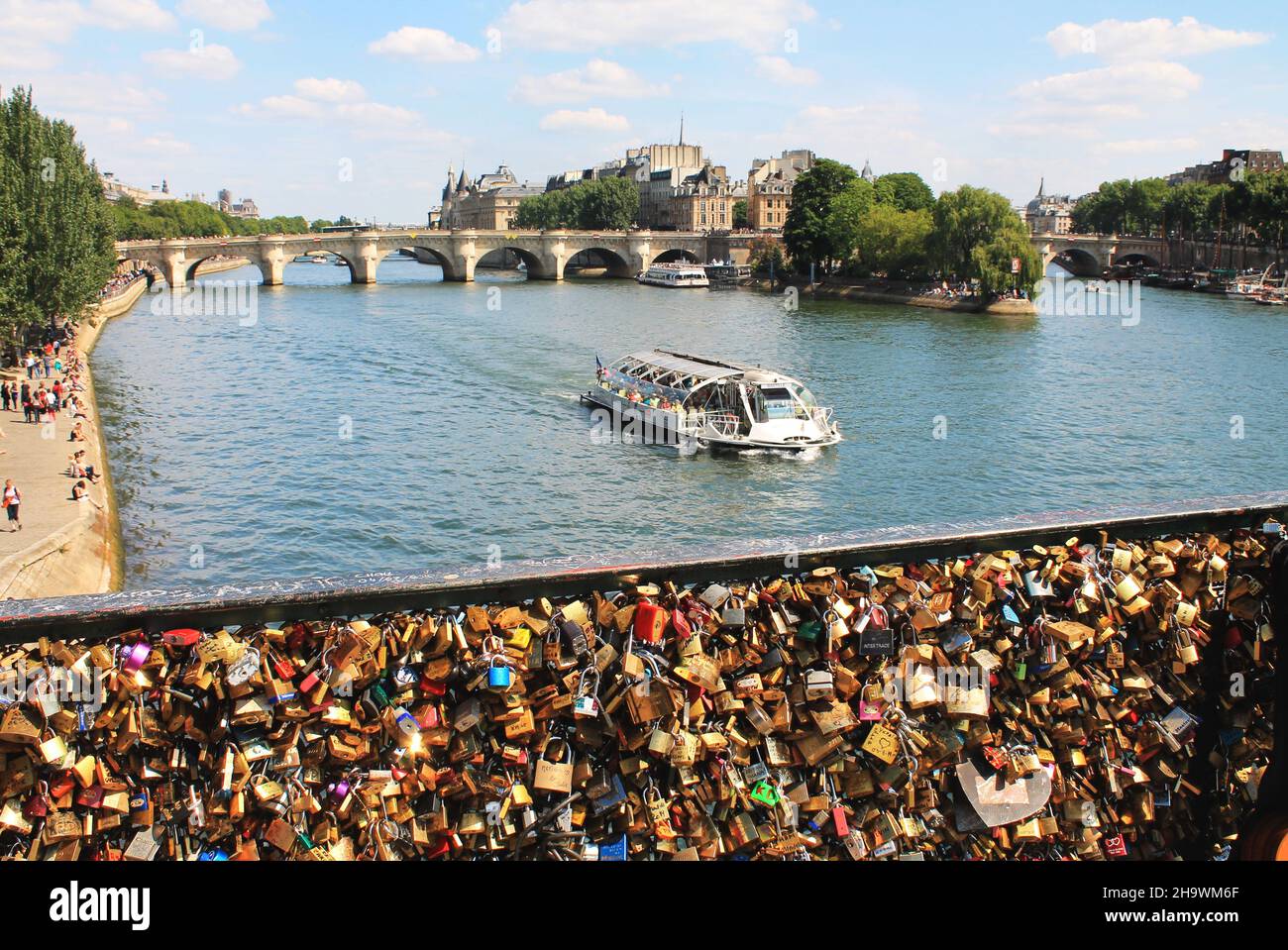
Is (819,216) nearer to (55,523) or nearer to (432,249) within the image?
(432,249)

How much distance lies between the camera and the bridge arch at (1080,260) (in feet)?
293

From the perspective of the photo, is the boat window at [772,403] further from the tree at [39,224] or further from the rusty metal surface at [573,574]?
the rusty metal surface at [573,574]

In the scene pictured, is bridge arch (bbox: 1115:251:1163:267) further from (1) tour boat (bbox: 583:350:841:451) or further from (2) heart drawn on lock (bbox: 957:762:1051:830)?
(2) heart drawn on lock (bbox: 957:762:1051:830)

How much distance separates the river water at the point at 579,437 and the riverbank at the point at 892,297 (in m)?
3.74

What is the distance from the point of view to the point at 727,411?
26.9 meters

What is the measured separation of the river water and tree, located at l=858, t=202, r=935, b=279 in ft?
47.7

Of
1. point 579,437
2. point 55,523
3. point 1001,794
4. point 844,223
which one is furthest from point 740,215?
point 1001,794

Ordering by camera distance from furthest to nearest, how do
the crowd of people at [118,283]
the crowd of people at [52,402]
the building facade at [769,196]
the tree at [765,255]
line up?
the building facade at [769,196], the tree at [765,255], the crowd of people at [118,283], the crowd of people at [52,402]

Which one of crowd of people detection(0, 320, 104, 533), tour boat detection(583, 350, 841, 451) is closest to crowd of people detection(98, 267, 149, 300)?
crowd of people detection(0, 320, 104, 533)

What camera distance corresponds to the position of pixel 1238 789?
5156 mm

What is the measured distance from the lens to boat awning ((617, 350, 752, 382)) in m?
27.4

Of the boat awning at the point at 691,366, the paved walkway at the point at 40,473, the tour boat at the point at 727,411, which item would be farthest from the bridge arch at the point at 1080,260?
the paved walkway at the point at 40,473
